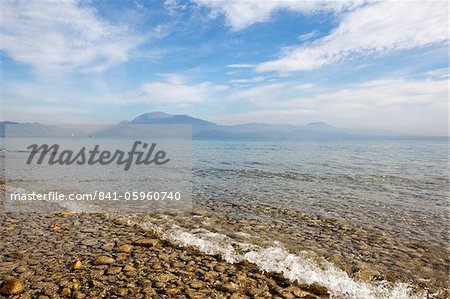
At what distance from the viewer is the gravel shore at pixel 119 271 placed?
594 centimetres

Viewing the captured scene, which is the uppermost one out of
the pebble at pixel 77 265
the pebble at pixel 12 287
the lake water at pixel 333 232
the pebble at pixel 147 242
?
the pebble at pixel 12 287

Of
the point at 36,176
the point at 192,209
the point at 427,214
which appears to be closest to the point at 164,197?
the point at 192,209

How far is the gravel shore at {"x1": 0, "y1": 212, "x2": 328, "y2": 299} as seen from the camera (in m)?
5.94

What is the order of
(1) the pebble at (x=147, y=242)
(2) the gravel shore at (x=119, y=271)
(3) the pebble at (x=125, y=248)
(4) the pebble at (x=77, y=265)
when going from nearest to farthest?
(2) the gravel shore at (x=119, y=271) < (4) the pebble at (x=77, y=265) < (3) the pebble at (x=125, y=248) < (1) the pebble at (x=147, y=242)

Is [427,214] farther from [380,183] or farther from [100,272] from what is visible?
[100,272]

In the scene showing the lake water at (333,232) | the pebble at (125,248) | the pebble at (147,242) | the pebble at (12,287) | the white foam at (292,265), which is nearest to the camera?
the pebble at (12,287)

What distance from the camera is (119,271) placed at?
680 cm

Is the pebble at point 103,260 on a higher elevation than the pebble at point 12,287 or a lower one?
lower

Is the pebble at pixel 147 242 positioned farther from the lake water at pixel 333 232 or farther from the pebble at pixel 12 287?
the pebble at pixel 12 287

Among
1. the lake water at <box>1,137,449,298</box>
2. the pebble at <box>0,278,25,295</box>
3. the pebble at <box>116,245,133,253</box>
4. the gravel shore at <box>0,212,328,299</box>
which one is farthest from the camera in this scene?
the pebble at <box>116,245,133,253</box>

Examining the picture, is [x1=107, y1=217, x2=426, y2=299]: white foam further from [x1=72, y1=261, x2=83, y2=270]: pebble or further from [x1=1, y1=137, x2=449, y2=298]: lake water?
[x1=72, y1=261, x2=83, y2=270]: pebble

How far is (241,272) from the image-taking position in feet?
23.4

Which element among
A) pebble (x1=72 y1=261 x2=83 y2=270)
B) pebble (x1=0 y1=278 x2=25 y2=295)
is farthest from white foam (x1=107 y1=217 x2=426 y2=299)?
pebble (x1=0 y1=278 x2=25 y2=295)

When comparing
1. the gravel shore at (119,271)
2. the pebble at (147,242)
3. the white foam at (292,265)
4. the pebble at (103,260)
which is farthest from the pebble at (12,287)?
the white foam at (292,265)
